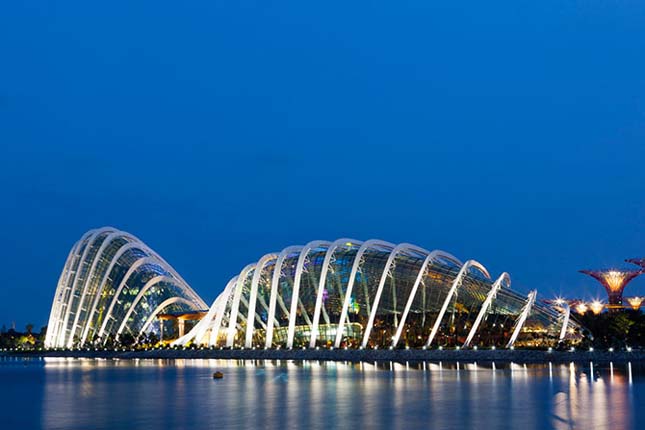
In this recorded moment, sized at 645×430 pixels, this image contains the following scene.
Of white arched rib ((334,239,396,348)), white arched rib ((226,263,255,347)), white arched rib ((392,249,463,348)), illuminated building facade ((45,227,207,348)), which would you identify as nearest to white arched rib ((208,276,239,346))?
white arched rib ((226,263,255,347))

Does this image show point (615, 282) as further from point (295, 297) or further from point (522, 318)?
point (295, 297)

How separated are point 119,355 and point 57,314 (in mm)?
21643

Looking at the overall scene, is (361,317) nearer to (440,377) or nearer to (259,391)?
(440,377)

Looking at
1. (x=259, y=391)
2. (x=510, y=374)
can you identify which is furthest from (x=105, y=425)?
(x=510, y=374)

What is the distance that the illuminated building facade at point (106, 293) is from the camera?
386 feet

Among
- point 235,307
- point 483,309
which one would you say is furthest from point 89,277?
point 483,309

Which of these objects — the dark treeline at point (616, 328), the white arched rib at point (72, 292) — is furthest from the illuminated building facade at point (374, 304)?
the white arched rib at point (72, 292)

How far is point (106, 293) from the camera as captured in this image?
119m

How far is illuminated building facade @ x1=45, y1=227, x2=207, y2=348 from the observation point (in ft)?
386

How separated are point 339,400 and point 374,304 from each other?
45932 mm

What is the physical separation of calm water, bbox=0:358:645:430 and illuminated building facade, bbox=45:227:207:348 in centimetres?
5884

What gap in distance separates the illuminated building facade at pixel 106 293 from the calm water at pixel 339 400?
5884 cm

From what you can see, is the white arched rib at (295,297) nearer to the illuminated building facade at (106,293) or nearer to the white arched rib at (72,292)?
the illuminated building facade at (106,293)

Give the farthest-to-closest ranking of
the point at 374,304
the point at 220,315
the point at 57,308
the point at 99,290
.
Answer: the point at 57,308
the point at 99,290
the point at 220,315
the point at 374,304
